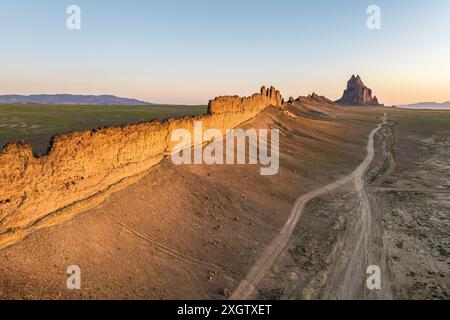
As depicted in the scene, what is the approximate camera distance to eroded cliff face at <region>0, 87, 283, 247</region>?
13875 mm

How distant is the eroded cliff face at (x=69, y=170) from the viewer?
13875 mm

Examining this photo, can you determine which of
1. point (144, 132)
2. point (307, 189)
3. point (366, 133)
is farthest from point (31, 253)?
point (366, 133)

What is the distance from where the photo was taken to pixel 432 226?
22.7 m

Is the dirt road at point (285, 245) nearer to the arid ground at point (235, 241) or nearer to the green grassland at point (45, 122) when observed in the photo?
the arid ground at point (235, 241)

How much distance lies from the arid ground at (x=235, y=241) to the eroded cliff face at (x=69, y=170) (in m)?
0.73

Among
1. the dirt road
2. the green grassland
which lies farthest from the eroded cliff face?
the dirt road

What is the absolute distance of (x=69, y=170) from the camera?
54.2ft

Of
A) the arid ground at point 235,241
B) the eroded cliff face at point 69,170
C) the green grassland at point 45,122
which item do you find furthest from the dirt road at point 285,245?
the green grassland at point 45,122

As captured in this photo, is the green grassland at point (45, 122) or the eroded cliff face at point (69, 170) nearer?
the eroded cliff face at point (69, 170)

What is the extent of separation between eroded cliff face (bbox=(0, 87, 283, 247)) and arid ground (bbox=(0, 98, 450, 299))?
2.41 feet

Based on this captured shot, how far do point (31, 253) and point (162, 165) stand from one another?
11.6 metres

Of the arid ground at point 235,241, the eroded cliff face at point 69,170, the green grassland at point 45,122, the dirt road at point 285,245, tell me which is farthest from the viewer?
the green grassland at point 45,122

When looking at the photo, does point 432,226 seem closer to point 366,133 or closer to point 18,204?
point 18,204
